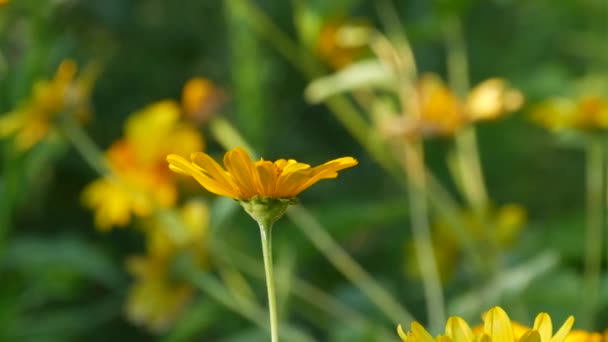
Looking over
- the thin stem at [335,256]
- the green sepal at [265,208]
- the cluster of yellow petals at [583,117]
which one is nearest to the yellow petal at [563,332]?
the green sepal at [265,208]

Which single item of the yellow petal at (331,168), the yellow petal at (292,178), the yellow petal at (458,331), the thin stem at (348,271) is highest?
the thin stem at (348,271)

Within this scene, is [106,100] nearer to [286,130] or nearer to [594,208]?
[286,130]

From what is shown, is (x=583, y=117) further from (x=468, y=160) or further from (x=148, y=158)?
(x=148, y=158)

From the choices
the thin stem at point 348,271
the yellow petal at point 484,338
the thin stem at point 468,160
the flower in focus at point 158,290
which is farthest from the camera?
the flower in focus at point 158,290

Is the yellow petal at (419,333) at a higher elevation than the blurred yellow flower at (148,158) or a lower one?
lower

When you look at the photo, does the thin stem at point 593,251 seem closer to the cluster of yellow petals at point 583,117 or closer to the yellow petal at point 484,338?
the cluster of yellow petals at point 583,117

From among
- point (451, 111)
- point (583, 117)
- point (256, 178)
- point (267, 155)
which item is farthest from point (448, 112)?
point (256, 178)
